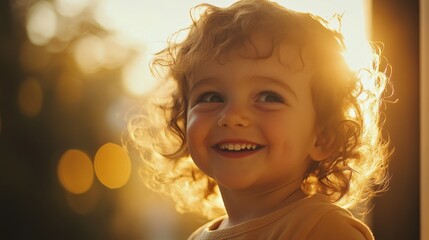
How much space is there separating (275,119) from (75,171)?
81 cm

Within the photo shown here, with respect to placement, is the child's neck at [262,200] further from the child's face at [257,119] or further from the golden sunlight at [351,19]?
the golden sunlight at [351,19]

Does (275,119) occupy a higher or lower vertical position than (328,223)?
higher

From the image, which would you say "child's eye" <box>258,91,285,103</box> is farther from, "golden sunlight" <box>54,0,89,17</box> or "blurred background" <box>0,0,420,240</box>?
"golden sunlight" <box>54,0,89,17</box>

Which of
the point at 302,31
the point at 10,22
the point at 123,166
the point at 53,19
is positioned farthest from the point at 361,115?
the point at 10,22

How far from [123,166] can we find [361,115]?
27.4 inches

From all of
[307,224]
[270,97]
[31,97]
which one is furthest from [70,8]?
[307,224]

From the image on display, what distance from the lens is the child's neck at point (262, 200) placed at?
1.06 m

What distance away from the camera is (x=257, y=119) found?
101 cm

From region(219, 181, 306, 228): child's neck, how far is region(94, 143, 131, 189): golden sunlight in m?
0.57

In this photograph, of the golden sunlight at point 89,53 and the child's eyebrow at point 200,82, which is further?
the golden sunlight at point 89,53

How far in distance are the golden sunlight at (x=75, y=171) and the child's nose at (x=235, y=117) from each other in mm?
735

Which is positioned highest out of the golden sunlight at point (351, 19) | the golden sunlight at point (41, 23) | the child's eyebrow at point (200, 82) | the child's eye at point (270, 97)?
the golden sunlight at point (41, 23)

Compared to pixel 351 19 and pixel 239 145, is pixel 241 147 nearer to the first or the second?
pixel 239 145

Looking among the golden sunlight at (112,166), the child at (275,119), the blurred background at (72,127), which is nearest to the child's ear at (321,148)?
the child at (275,119)
